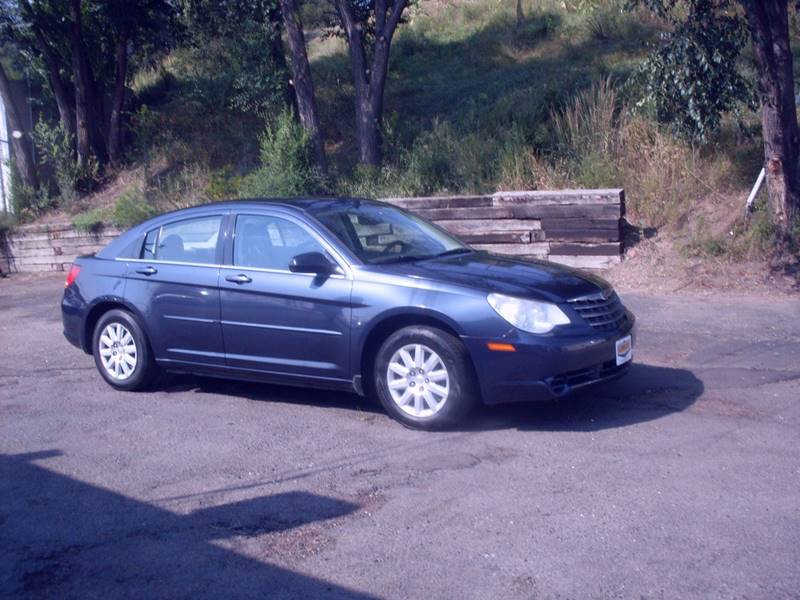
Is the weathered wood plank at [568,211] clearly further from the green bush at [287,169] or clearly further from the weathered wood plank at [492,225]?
the green bush at [287,169]

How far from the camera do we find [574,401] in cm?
748

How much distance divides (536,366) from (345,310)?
147 cm

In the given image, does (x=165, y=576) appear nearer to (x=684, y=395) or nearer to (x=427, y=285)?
(x=427, y=285)

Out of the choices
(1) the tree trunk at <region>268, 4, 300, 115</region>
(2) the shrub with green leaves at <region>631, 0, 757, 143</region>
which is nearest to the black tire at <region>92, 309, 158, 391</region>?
(2) the shrub with green leaves at <region>631, 0, 757, 143</region>

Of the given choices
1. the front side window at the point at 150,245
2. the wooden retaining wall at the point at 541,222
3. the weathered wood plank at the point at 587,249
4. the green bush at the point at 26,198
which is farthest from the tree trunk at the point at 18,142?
the front side window at the point at 150,245

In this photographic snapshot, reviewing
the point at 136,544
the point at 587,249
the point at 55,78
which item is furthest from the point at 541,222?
the point at 55,78

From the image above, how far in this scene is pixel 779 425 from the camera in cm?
670

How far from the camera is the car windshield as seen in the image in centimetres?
742

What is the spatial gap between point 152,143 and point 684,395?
1607 centimetres

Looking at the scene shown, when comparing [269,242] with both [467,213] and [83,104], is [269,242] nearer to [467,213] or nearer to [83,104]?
[467,213]

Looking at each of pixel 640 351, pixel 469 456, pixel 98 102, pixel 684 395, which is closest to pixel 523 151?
pixel 640 351

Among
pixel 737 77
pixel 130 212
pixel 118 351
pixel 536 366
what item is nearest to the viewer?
pixel 536 366

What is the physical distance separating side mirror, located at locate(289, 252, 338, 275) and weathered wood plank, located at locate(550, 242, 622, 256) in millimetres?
6065

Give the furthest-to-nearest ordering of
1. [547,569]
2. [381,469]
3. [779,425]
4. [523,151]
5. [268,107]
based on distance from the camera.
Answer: [268,107] → [523,151] → [779,425] → [381,469] → [547,569]
